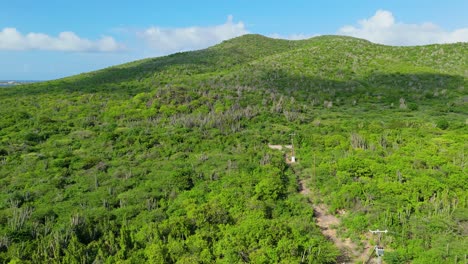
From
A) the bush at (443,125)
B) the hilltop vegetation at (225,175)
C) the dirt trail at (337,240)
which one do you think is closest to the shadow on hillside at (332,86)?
the hilltop vegetation at (225,175)

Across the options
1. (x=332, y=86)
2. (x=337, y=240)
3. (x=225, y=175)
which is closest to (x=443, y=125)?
(x=337, y=240)

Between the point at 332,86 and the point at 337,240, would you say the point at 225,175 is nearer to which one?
the point at 337,240

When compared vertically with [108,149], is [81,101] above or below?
above

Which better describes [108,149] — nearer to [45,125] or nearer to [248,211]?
[45,125]

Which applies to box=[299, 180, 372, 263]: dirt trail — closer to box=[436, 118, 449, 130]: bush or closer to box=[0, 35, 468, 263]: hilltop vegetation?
box=[0, 35, 468, 263]: hilltop vegetation

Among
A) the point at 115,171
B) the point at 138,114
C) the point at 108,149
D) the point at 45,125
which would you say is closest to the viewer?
the point at 115,171

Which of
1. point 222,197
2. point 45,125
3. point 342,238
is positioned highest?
point 45,125

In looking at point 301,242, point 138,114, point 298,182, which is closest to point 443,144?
point 298,182

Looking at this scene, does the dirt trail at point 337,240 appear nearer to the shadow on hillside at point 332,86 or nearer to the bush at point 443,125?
the bush at point 443,125
